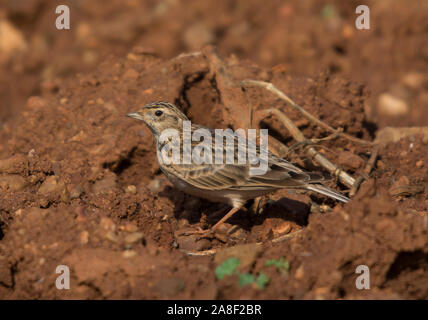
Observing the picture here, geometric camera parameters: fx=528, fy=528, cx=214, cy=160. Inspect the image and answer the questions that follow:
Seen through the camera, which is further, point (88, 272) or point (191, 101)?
point (191, 101)

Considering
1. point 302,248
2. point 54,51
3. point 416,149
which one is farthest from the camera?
point 54,51

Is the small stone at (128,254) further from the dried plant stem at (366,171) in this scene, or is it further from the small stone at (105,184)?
the dried plant stem at (366,171)

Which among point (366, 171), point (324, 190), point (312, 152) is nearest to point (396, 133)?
point (366, 171)

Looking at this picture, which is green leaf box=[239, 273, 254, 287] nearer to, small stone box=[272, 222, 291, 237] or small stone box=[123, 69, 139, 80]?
small stone box=[272, 222, 291, 237]

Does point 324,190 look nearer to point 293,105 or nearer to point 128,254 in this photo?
point 293,105

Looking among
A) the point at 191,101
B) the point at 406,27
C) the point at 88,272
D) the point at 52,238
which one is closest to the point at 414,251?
the point at 88,272

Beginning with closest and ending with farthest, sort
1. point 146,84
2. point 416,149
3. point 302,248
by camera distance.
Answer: point 302,248 → point 416,149 → point 146,84

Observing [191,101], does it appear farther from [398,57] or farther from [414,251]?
[398,57]
